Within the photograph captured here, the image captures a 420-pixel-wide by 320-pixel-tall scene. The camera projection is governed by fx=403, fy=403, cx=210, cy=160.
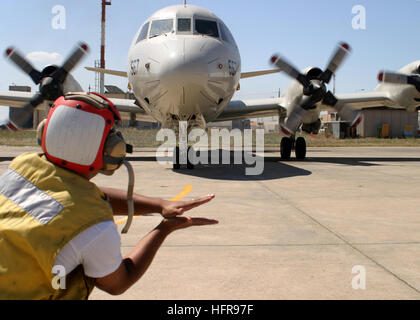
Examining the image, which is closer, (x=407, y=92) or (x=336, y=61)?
(x=336, y=61)

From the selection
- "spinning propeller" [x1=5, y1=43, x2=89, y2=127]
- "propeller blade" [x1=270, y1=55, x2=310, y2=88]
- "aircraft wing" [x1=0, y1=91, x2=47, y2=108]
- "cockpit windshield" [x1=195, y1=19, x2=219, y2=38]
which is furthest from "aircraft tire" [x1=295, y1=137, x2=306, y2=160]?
"aircraft wing" [x1=0, y1=91, x2=47, y2=108]

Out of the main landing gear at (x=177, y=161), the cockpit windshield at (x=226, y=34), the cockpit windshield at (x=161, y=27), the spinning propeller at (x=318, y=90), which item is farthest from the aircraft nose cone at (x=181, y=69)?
the spinning propeller at (x=318, y=90)

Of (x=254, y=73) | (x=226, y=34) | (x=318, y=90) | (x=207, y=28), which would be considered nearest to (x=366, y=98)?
(x=318, y=90)

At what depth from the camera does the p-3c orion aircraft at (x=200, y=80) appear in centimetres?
988

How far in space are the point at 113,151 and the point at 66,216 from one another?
1.13 feet

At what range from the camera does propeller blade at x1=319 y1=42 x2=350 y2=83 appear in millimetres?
14188

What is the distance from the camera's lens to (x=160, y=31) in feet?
36.0

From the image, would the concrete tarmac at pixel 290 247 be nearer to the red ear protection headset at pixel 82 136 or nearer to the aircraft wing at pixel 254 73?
the red ear protection headset at pixel 82 136

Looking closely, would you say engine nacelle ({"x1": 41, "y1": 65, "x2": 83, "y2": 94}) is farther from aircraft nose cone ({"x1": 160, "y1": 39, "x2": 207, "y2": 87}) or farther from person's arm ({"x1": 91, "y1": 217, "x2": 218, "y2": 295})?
person's arm ({"x1": 91, "y1": 217, "x2": 218, "y2": 295})

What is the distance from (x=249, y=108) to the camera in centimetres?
1642

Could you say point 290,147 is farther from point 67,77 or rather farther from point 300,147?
point 67,77

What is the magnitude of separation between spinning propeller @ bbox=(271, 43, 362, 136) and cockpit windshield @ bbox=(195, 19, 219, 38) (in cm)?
396
